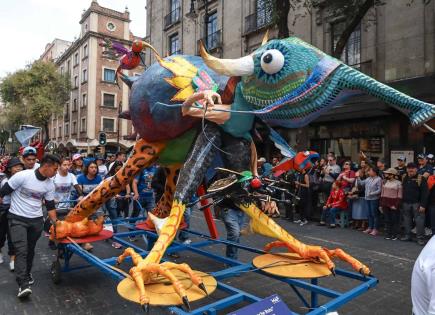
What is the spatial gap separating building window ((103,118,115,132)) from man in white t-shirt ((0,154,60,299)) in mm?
27268

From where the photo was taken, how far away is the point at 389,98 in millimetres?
2578

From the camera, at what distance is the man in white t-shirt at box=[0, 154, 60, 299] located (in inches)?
157

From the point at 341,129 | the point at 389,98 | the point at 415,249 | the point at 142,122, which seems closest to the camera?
the point at 389,98

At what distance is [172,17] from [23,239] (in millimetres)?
17884

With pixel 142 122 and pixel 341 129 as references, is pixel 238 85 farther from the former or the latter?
pixel 341 129

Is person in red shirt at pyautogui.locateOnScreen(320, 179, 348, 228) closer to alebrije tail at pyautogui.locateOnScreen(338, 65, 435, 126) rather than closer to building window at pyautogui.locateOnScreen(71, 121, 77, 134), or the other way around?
alebrije tail at pyautogui.locateOnScreen(338, 65, 435, 126)

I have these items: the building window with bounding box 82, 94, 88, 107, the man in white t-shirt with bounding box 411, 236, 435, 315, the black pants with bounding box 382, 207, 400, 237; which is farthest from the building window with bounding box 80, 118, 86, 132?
the man in white t-shirt with bounding box 411, 236, 435, 315

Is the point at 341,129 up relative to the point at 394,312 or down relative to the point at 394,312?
up

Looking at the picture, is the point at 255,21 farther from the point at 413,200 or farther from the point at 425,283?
the point at 425,283

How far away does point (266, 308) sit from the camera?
2043 mm

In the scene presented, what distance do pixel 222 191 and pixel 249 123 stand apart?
71 centimetres

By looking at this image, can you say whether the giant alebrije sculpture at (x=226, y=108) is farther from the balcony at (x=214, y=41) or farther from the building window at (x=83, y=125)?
the building window at (x=83, y=125)

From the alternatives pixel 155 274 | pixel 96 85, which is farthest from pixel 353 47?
pixel 96 85

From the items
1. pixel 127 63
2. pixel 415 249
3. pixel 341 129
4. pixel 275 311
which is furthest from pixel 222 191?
pixel 341 129
